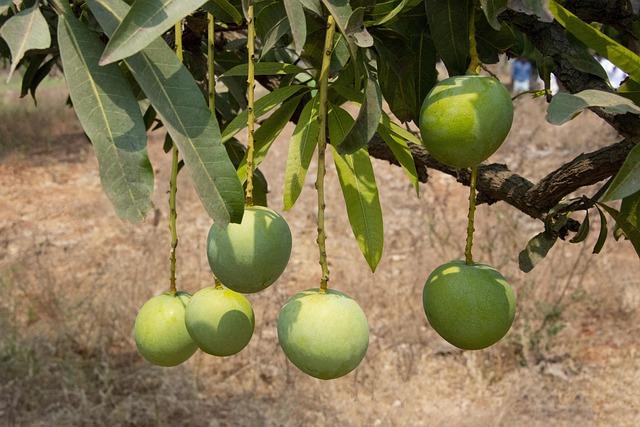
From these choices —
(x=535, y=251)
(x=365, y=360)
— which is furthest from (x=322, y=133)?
(x=365, y=360)

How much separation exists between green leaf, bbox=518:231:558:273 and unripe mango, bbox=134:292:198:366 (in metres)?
0.40

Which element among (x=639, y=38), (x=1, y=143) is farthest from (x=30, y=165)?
(x=639, y=38)

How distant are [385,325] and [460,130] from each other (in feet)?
10.9

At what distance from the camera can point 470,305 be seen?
76 centimetres

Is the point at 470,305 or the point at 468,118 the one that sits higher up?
the point at 468,118

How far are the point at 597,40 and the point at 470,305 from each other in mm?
281

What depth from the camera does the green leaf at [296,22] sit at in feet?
2.17

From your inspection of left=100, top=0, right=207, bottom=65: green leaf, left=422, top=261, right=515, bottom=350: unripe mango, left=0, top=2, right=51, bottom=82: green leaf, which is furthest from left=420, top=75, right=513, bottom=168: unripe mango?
left=0, top=2, right=51, bottom=82: green leaf

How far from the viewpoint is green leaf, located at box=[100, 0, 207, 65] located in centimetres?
57

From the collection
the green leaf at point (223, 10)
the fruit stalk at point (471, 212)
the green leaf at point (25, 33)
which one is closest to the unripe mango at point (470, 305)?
the fruit stalk at point (471, 212)

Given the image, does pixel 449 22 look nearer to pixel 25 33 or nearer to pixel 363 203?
pixel 363 203

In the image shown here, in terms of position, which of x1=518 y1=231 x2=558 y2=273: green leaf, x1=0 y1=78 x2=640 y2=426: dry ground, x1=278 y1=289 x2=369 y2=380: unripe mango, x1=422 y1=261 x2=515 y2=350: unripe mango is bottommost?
x1=0 y1=78 x2=640 y2=426: dry ground

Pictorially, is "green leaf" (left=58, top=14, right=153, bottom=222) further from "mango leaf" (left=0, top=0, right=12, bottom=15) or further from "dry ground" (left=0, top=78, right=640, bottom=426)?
"dry ground" (left=0, top=78, right=640, bottom=426)

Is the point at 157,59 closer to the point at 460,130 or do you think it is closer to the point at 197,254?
the point at 460,130
